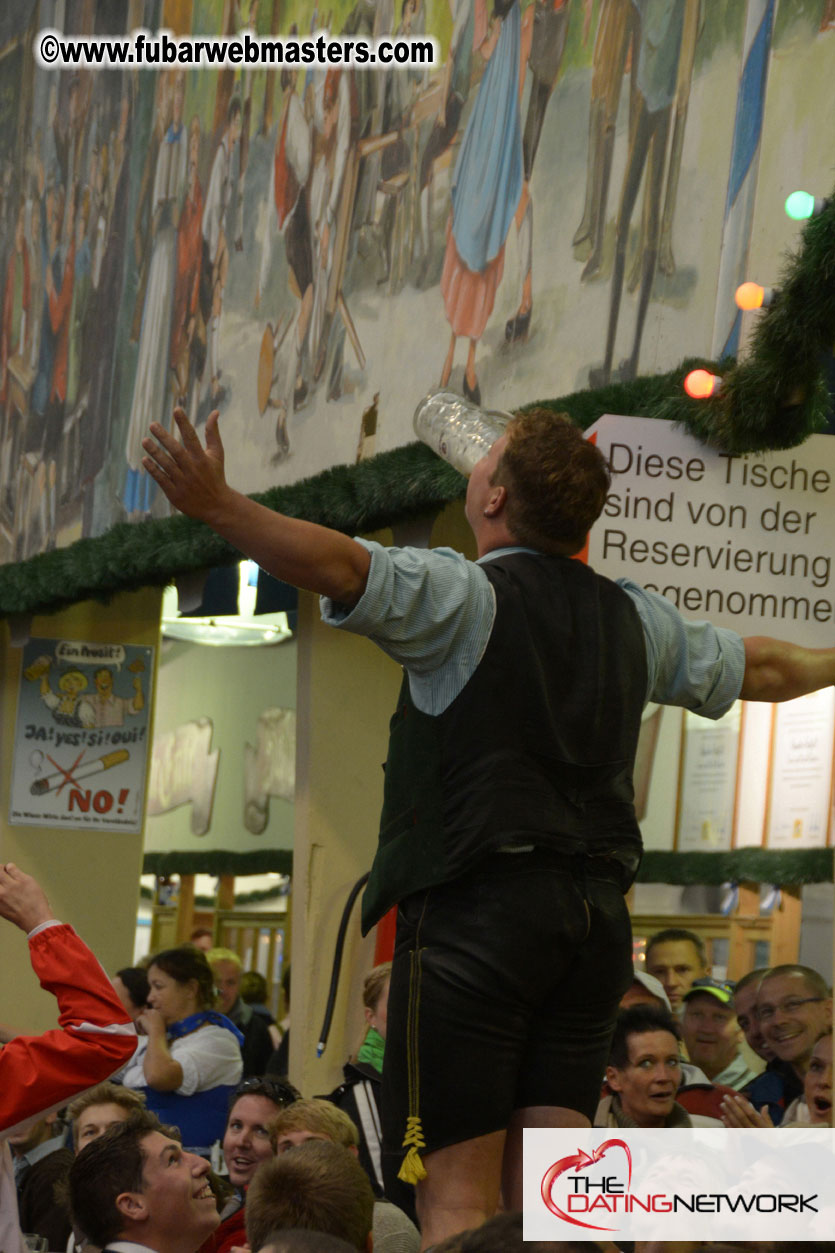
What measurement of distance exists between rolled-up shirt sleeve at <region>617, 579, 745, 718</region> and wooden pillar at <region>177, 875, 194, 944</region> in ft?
48.0

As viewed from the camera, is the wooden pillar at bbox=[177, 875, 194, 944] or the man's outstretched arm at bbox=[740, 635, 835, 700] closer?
the man's outstretched arm at bbox=[740, 635, 835, 700]

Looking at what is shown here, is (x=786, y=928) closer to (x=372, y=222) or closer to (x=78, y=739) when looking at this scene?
(x=78, y=739)

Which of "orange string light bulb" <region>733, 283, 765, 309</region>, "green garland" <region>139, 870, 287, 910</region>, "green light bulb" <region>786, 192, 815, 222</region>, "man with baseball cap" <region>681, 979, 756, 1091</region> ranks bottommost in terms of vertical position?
"green garland" <region>139, 870, 287, 910</region>

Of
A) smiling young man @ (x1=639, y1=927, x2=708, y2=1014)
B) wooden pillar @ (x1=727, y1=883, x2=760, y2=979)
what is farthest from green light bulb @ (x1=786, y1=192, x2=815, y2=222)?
wooden pillar @ (x1=727, y1=883, x2=760, y2=979)

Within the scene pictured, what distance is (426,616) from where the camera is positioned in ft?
9.40

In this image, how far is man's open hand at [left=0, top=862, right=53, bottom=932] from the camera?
381 centimetres

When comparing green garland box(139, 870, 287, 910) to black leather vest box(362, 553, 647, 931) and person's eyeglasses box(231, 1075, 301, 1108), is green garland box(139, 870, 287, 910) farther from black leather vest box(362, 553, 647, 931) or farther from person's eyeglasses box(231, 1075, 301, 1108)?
black leather vest box(362, 553, 647, 931)

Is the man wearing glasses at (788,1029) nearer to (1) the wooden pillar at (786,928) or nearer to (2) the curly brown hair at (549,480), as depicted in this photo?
(2) the curly brown hair at (549,480)

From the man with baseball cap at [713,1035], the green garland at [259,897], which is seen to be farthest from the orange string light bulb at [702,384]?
the green garland at [259,897]

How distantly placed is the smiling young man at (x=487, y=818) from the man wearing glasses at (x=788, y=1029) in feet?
10.8

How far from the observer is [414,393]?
859 cm

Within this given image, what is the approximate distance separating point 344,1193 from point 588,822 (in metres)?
1.09

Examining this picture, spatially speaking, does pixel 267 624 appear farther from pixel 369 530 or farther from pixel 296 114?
pixel 369 530

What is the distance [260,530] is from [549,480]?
1.76ft
